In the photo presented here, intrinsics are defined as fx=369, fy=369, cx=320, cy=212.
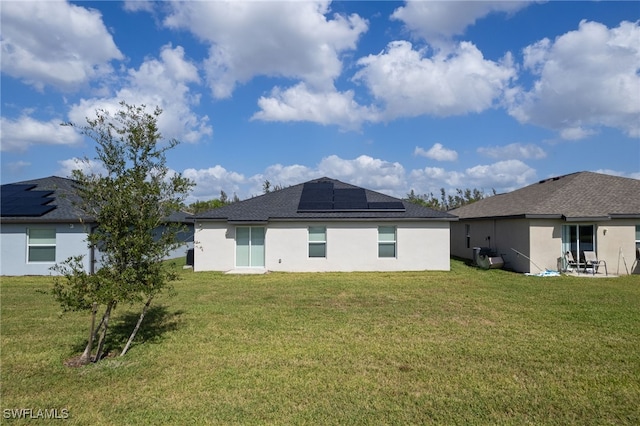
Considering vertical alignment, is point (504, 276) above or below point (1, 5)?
below

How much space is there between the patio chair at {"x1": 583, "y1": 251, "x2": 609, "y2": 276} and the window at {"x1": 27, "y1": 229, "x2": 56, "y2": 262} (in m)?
21.6

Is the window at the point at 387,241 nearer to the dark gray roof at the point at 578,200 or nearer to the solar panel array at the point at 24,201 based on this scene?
the dark gray roof at the point at 578,200

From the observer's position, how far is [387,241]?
52.9 feet

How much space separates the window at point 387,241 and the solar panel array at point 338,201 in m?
0.93

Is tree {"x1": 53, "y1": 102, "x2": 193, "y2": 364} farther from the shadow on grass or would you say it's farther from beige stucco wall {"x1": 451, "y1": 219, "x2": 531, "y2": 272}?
beige stucco wall {"x1": 451, "y1": 219, "x2": 531, "y2": 272}

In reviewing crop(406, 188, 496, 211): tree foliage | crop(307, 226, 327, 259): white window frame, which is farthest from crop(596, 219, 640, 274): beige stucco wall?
crop(406, 188, 496, 211): tree foliage

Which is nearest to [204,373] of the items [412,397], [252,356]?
[252,356]

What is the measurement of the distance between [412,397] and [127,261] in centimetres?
442

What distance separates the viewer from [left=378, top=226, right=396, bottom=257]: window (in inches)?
634

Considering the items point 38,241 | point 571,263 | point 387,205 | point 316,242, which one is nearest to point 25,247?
point 38,241

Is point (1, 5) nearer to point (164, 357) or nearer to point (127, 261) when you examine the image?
point (127, 261)

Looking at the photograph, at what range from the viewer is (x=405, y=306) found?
9180 millimetres

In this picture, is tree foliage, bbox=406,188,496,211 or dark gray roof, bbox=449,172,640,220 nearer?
dark gray roof, bbox=449,172,640,220

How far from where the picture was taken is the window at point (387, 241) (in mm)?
16094
